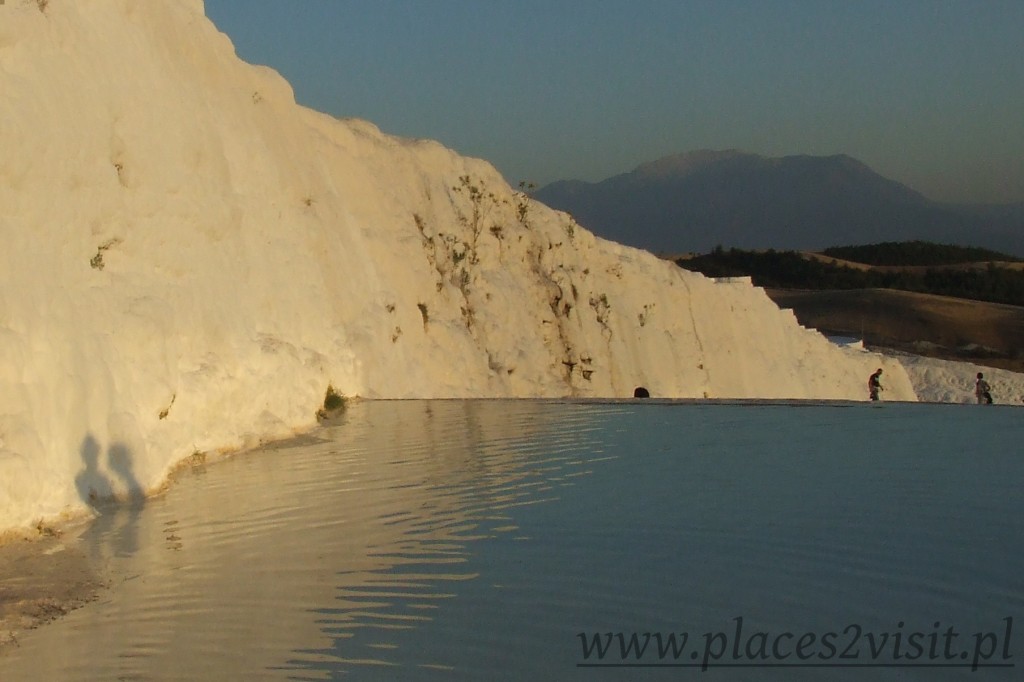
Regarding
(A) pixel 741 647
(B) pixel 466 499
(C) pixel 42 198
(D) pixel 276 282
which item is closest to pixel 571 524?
(B) pixel 466 499

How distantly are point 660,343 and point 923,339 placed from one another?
4618cm

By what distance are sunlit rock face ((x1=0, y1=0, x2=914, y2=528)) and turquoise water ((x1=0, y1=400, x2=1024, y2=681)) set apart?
0.83 metres

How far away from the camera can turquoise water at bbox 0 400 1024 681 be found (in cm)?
664

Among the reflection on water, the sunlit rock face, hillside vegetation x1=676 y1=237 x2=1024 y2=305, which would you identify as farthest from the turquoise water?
hillside vegetation x1=676 y1=237 x2=1024 y2=305

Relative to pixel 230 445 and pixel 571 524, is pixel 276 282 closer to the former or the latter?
pixel 230 445

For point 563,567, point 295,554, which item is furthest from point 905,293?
point 563,567

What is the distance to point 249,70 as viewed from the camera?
1007 inches

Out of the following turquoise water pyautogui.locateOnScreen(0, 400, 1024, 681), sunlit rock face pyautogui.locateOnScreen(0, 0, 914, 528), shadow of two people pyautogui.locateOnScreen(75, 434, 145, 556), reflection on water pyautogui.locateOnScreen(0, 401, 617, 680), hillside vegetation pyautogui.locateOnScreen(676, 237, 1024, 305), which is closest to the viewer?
turquoise water pyautogui.locateOnScreen(0, 400, 1024, 681)

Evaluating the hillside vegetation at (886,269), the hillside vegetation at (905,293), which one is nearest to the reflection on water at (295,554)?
the hillside vegetation at (905,293)

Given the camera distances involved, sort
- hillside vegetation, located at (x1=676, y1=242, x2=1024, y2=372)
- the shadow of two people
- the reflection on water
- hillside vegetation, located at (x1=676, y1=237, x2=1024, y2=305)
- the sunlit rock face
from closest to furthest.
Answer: the reflection on water → the shadow of two people → the sunlit rock face → hillside vegetation, located at (x1=676, y1=242, x2=1024, y2=372) → hillside vegetation, located at (x1=676, y1=237, x2=1024, y2=305)

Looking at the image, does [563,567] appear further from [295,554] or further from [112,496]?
[112,496]

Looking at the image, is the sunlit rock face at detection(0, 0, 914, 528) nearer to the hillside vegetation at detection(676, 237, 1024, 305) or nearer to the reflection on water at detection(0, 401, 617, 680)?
the reflection on water at detection(0, 401, 617, 680)

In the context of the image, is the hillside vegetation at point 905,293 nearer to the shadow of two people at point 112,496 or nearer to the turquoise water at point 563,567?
the turquoise water at point 563,567

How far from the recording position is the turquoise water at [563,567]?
6645mm
